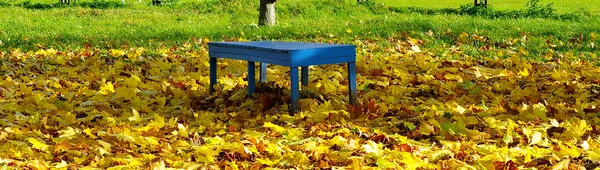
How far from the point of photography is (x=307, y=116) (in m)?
5.36

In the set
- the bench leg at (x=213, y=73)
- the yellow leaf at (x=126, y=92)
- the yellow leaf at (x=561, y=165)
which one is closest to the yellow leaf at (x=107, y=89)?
the yellow leaf at (x=126, y=92)

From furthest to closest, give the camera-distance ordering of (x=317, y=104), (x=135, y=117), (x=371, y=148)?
(x=317, y=104) → (x=135, y=117) → (x=371, y=148)

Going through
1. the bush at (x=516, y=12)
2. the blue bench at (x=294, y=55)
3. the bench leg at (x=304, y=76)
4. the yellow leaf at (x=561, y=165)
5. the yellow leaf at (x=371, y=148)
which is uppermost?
the blue bench at (x=294, y=55)

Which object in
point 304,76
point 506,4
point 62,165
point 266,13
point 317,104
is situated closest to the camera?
point 62,165

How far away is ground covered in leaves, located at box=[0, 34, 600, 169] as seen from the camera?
14.0ft

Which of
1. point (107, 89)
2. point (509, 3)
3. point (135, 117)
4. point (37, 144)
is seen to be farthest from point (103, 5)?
point (37, 144)

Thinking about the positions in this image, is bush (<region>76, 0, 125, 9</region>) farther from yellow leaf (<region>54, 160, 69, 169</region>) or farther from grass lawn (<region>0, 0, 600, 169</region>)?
yellow leaf (<region>54, 160, 69, 169</region>)

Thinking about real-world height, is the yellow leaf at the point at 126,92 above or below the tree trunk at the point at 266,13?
below

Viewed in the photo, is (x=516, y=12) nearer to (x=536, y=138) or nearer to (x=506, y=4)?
(x=506, y=4)

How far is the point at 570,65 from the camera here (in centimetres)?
798

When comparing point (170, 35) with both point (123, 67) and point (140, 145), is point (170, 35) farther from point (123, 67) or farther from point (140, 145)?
point (140, 145)

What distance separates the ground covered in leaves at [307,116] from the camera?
4254mm

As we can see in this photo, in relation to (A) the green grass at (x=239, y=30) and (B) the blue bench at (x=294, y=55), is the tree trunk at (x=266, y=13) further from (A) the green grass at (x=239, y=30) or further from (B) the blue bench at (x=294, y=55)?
(B) the blue bench at (x=294, y=55)

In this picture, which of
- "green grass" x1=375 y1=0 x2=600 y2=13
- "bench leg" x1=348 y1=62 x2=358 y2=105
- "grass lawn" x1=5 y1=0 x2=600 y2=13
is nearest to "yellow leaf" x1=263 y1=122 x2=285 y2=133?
"bench leg" x1=348 y1=62 x2=358 y2=105
